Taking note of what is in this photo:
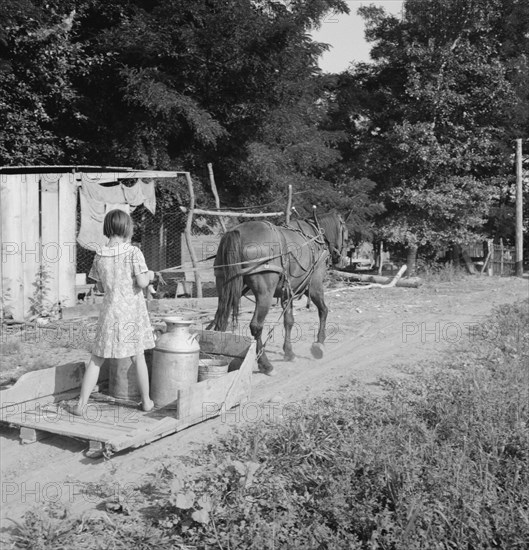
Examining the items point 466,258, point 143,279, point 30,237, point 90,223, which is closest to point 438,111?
→ point 466,258

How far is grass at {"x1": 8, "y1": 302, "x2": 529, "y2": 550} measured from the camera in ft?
10.6

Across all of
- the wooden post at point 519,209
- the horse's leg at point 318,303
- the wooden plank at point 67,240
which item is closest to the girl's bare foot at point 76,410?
the horse's leg at point 318,303

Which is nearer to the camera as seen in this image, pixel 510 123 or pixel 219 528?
pixel 219 528

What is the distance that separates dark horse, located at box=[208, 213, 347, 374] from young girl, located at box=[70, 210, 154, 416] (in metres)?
1.73

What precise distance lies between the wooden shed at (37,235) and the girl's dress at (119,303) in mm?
5976

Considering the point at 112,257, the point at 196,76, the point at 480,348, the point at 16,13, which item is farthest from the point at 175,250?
the point at 112,257

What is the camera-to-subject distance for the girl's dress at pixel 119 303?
15.2 feet

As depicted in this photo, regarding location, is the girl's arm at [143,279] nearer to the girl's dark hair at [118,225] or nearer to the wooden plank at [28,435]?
the girl's dark hair at [118,225]

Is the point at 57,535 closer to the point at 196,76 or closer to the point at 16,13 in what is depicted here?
the point at 16,13

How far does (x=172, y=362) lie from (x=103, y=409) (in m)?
0.69

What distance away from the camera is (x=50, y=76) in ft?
41.4

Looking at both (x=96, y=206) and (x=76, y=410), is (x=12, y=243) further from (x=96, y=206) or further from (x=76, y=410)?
(x=76, y=410)

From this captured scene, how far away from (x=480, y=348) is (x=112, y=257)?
226 inches

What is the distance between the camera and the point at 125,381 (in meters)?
5.17
